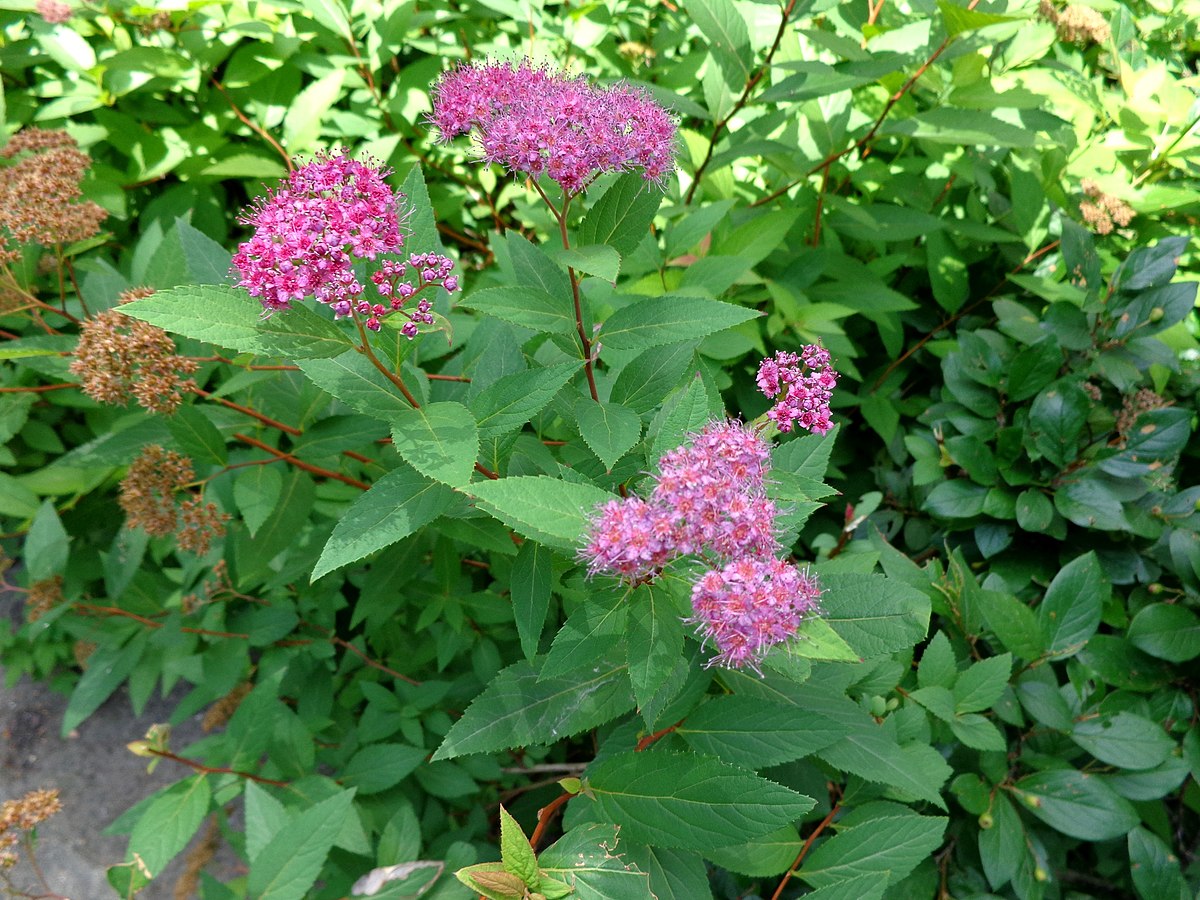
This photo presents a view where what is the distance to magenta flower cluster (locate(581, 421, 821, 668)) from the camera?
952mm

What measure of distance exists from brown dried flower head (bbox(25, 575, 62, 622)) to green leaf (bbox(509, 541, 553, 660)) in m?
1.53

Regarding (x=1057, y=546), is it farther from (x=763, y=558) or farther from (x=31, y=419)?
(x=31, y=419)

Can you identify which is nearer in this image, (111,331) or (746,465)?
(746,465)

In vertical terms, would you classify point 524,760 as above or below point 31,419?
below

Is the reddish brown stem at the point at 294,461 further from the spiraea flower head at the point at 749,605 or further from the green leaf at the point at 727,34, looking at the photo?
the green leaf at the point at 727,34

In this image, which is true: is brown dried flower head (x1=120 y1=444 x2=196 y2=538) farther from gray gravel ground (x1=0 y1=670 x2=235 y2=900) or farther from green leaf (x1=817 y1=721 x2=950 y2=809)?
gray gravel ground (x1=0 y1=670 x2=235 y2=900)

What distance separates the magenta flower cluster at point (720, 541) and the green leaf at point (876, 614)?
19 centimetres

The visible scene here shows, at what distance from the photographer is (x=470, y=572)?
224 cm

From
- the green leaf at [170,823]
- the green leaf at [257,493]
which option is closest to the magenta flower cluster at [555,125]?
the green leaf at [257,493]

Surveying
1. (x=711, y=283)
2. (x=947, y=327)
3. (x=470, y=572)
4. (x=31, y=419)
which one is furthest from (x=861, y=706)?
(x=31, y=419)

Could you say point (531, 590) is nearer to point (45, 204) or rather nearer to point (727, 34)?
point (45, 204)

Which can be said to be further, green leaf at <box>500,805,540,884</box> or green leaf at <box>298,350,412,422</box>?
green leaf at <box>298,350,412,422</box>

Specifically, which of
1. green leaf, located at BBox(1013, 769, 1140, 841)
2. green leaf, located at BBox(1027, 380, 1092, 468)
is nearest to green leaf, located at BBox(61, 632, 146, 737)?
green leaf, located at BBox(1013, 769, 1140, 841)

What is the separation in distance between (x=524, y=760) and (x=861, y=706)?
1071 mm
